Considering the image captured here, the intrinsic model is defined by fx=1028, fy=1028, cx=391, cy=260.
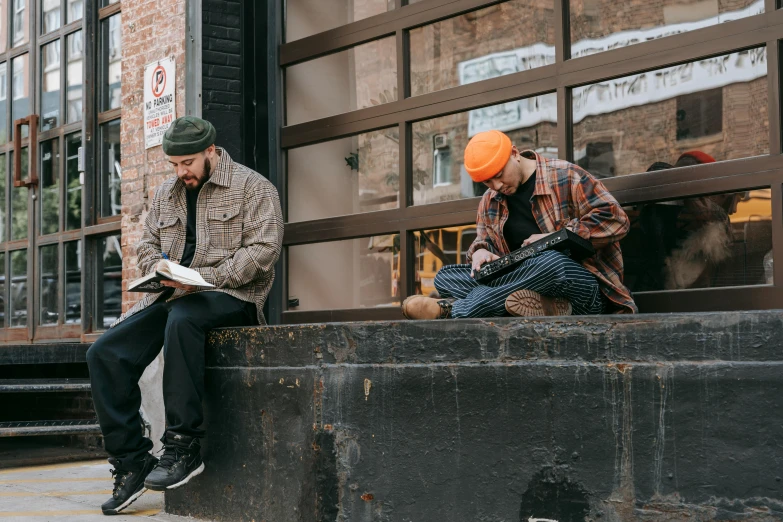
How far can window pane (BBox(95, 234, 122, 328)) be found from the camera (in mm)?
8320

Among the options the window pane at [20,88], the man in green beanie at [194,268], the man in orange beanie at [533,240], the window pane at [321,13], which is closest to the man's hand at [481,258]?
the man in orange beanie at [533,240]

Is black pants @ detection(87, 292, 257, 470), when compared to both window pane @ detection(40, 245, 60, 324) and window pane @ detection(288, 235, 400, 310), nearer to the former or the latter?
window pane @ detection(288, 235, 400, 310)

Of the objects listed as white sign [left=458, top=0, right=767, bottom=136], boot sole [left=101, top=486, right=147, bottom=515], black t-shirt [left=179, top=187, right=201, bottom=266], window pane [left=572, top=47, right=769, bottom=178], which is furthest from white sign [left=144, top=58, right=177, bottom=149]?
window pane [left=572, top=47, right=769, bottom=178]

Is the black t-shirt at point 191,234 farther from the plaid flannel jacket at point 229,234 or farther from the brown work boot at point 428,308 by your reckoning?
the brown work boot at point 428,308

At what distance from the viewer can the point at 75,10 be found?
8867mm

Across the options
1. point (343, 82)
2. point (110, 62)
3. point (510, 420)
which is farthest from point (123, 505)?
point (110, 62)

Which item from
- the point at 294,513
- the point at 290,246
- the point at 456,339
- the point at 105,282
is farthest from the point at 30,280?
the point at 456,339

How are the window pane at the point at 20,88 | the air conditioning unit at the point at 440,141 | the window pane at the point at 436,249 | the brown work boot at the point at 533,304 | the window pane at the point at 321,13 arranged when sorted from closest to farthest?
the brown work boot at the point at 533,304 → the window pane at the point at 436,249 → the air conditioning unit at the point at 440,141 → the window pane at the point at 321,13 → the window pane at the point at 20,88

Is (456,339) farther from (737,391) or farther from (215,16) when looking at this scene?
(215,16)

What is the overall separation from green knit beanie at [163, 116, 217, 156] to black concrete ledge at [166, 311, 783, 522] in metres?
0.94

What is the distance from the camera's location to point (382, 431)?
403 cm

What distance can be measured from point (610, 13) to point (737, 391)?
2237 mm

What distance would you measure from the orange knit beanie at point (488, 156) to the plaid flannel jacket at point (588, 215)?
0.19 metres

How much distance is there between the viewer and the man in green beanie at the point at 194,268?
488 cm
